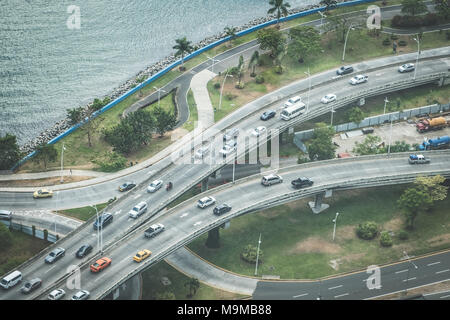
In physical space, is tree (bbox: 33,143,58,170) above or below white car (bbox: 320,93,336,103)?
below

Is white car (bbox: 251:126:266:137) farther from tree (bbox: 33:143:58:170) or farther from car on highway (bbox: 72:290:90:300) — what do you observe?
car on highway (bbox: 72:290:90:300)

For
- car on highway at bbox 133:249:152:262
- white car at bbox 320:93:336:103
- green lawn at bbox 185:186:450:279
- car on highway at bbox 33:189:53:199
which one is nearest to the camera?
car on highway at bbox 133:249:152:262

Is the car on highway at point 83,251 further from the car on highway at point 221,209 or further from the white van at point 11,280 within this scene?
the car on highway at point 221,209

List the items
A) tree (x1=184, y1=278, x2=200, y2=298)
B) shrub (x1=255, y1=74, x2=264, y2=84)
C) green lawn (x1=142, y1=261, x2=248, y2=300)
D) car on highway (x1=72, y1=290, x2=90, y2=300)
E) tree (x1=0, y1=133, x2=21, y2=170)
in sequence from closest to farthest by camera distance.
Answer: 1. car on highway (x1=72, y1=290, x2=90, y2=300)
2. tree (x1=184, y1=278, x2=200, y2=298)
3. green lawn (x1=142, y1=261, x2=248, y2=300)
4. tree (x1=0, y1=133, x2=21, y2=170)
5. shrub (x1=255, y1=74, x2=264, y2=84)

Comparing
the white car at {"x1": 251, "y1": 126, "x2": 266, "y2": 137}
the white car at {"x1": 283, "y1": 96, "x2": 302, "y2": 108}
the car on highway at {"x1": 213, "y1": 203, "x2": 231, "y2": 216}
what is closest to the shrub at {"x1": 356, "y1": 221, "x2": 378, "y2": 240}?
the car on highway at {"x1": 213, "y1": 203, "x2": 231, "y2": 216}

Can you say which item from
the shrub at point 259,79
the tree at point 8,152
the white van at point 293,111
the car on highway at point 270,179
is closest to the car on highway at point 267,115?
the white van at point 293,111

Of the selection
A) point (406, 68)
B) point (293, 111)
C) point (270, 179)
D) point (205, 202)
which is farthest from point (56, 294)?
point (406, 68)
